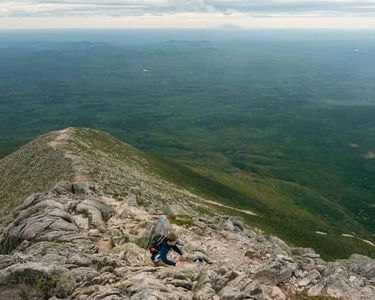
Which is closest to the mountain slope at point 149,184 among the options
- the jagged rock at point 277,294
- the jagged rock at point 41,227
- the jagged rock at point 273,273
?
the jagged rock at point 41,227

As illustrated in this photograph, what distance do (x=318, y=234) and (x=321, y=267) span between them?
323 ft

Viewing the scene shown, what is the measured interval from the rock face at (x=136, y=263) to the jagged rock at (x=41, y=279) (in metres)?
0.05

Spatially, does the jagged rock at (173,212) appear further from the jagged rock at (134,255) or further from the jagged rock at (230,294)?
the jagged rock at (230,294)

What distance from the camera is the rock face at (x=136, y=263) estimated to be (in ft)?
88.7

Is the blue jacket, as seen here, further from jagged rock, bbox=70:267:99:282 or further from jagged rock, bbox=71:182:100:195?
jagged rock, bbox=71:182:100:195

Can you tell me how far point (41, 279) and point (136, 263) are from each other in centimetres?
648

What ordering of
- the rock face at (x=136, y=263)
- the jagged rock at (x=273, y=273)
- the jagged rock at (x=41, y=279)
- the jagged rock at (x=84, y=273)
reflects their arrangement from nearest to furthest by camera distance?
the rock face at (x=136, y=263) < the jagged rock at (x=41, y=279) < the jagged rock at (x=84, y=273) < the jagged rock at (x=273, y=273)

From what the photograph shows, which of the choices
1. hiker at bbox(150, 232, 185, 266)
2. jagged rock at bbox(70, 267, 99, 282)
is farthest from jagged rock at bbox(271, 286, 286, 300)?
jagged rock at bbox(70, 267, 99, 282)

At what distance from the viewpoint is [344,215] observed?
600ft

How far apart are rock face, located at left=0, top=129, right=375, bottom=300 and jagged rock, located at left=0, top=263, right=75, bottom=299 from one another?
54mm

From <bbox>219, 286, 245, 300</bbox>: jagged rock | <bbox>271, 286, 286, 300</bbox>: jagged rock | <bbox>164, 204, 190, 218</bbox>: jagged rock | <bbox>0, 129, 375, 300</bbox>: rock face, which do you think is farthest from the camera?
<bbox>164, 204, 190, 218</bbox>: jagged rock

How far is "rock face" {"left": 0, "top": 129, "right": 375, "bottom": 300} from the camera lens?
2703 cm

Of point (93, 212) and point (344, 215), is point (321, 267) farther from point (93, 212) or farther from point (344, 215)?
point (344, 215)

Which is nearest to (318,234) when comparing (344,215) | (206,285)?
(344,215)
